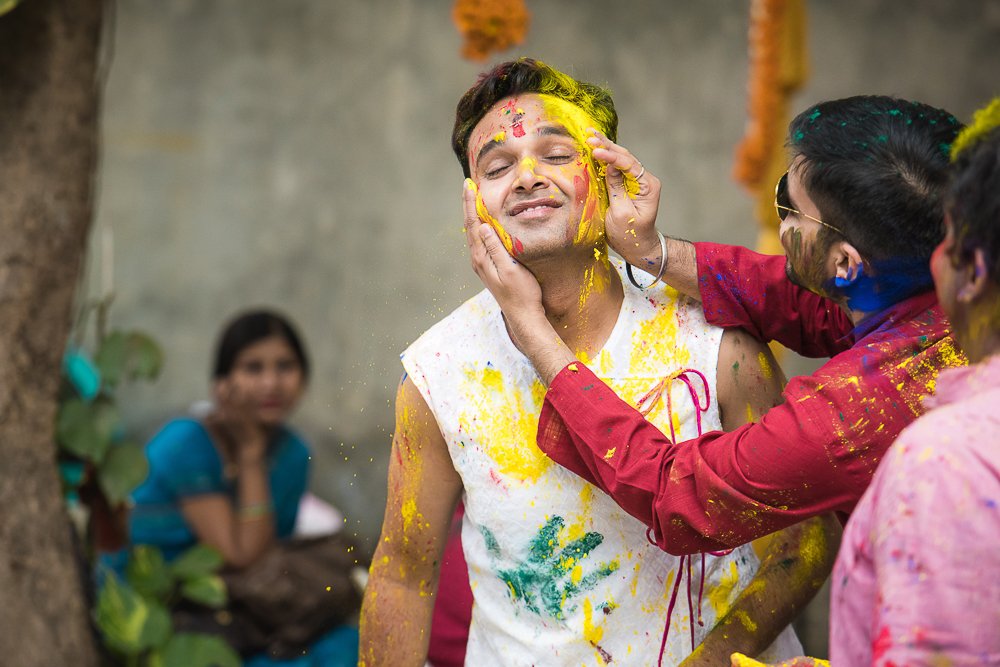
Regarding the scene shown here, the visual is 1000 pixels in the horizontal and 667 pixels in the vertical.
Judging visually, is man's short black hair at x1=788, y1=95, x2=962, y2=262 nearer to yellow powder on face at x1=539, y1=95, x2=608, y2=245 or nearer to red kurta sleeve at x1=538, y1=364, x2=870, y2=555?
red kurta sleeve at x1=538, y1=364, x2=870, y2=555

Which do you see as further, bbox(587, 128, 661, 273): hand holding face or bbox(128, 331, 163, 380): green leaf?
bbox(128, 331, 163, 380): green leaf

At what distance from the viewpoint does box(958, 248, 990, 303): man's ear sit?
123cm

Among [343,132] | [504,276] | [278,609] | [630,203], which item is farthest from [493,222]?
[343,132]

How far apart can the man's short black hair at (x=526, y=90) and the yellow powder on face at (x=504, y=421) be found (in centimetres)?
49

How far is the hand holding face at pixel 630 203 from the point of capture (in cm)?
197

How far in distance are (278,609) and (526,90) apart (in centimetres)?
222

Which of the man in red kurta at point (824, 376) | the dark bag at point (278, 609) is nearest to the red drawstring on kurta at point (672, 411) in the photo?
the man in red kurta at point (824, 376)

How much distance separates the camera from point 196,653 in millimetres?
3430

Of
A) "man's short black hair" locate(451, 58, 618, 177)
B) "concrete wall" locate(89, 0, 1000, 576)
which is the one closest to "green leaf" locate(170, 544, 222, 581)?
"concrete wall" locate(89, 0, 1000, 576)

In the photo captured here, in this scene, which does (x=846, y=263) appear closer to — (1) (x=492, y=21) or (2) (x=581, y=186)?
(2) (x=581, y=186)

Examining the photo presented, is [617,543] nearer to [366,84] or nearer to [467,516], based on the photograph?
[467,516]

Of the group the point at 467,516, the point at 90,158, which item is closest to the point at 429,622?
the point at 467,516

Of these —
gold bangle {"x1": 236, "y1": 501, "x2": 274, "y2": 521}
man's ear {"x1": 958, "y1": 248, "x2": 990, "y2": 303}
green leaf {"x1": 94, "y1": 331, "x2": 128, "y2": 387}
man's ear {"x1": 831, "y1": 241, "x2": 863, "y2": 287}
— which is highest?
green leaf {"x1": 94, "y1": 331, "x2": 128, "y2": 387}

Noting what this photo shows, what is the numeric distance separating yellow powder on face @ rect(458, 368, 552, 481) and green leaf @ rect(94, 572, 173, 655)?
1.87 metres
